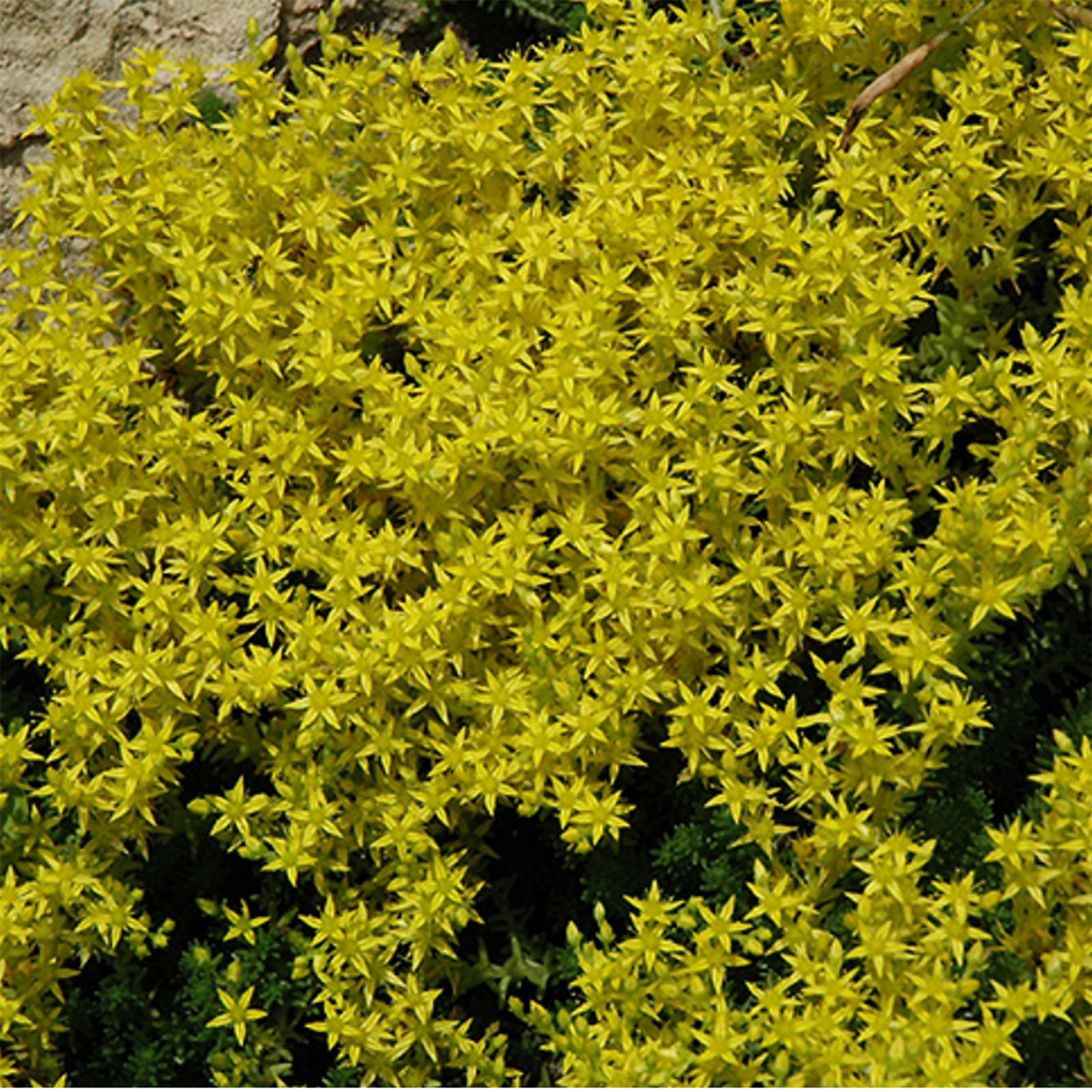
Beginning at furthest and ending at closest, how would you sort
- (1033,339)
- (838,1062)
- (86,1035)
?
(86,1035) < (1033,339) < (838,1062)

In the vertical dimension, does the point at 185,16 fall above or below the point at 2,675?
above

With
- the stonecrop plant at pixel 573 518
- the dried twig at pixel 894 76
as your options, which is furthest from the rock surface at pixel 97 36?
the dried twig at pixel 894 76

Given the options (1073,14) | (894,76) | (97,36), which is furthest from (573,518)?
(97,36)

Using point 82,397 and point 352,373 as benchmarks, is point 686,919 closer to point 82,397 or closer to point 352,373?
point 352,373

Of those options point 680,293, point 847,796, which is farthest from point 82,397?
point 847,796

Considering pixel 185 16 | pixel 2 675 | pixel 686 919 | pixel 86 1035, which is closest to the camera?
pixel 686 919

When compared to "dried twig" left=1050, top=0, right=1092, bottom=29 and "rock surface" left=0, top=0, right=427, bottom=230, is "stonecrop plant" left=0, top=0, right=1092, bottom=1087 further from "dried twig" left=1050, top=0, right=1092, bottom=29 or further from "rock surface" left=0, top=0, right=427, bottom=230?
"rock surface" left=0, top=0, right=427, bottom=230

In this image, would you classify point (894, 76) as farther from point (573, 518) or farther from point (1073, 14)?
point (573, 518)
